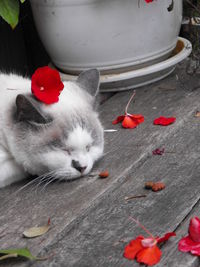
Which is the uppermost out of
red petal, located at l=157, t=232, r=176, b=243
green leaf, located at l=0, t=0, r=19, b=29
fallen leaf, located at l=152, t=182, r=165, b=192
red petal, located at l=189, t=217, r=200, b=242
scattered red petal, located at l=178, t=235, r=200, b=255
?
green leaf, located at l=0, t=0, r=19, b=29

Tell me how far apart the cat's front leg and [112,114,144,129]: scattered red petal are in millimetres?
556

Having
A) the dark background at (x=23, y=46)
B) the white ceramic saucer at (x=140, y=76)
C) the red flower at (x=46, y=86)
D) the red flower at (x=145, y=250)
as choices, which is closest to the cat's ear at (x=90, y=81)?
the red flower at (x=46, y=86)

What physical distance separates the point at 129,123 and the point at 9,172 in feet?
2.03

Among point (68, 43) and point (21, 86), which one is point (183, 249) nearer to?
point (21, 86)

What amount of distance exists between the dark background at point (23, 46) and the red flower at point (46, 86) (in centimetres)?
117

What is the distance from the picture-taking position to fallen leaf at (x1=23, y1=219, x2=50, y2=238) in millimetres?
1780

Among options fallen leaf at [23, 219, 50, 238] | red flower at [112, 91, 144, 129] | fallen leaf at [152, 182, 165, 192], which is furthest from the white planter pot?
fallen leaf at [23, 219, 50, 238]

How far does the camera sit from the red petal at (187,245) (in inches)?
63.9

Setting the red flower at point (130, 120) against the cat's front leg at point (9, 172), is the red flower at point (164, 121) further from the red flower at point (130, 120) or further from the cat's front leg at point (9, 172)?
the cat's front leg at point (9, 172)

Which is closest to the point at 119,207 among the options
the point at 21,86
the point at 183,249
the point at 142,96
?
the point at 183,249

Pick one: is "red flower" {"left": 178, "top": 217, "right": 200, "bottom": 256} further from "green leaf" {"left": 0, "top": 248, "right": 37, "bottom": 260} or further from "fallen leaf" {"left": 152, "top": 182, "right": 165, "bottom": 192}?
"green leaf" {"left": 0, "top": 248, "right": 37, "bottom": 260}

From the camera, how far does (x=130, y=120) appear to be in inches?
97.7

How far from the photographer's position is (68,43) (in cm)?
→ 266

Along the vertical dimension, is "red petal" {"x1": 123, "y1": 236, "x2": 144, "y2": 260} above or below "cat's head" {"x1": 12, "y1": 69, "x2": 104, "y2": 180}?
below
